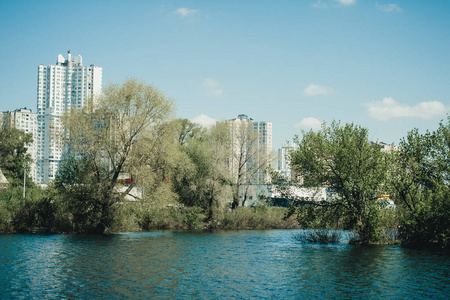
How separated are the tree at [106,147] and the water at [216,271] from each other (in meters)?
9.80

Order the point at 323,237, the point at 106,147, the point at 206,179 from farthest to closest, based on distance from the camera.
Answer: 1. the point at 206,179
2. the point at 106,147
3. the point at 323,237

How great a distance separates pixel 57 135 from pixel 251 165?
31779mm

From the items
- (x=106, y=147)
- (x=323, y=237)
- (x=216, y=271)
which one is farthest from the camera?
(x=106, y=147)

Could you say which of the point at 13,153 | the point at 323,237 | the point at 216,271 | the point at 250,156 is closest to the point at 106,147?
the point at 323,237

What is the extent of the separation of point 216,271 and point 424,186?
23.3m

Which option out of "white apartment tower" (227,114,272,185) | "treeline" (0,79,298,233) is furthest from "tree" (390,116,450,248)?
"white apartment tower" (227,114,272,185)

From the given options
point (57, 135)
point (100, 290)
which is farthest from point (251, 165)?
point (100, 290)

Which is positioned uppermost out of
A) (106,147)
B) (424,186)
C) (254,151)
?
(254,151)

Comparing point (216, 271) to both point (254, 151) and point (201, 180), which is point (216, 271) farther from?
point (254, 151)

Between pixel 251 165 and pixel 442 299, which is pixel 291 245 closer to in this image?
pixel 442 299

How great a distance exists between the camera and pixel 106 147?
52.3 metres

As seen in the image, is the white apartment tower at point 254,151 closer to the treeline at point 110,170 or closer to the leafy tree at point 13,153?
the treeline at point 110,170

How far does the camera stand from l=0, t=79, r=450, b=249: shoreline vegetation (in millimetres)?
40531

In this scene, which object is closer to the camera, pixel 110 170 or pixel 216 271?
pixel 216 271
